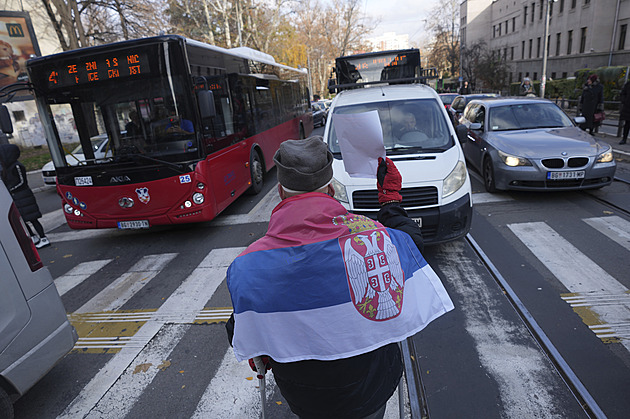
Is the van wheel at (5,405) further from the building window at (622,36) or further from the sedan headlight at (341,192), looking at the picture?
the building window at (622,36)

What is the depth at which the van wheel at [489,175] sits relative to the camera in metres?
8.20

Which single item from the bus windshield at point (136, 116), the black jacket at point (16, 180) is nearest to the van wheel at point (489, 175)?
the bus windshield at point (136, 116)

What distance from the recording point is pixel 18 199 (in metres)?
7.18

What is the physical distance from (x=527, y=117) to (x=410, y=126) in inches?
166

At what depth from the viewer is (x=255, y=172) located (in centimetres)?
1009

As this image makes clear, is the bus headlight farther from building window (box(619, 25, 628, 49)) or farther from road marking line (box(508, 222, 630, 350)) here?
building window (box(619, 25, 628, 49))

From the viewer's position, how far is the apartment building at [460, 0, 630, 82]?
32906mm

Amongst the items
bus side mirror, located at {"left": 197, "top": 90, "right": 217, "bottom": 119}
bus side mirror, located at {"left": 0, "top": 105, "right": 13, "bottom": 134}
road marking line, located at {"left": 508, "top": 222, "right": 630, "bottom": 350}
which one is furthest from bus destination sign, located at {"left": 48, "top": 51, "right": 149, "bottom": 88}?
road marking line, located at {"left": 508, "top": 222, "right": 630, "bottom": 350}

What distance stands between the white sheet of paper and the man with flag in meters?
0.93

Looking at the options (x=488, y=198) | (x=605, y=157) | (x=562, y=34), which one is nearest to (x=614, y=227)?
(x=605, y=157)

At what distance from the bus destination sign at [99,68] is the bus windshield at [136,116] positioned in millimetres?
152

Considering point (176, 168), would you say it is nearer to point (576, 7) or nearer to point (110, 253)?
point (110, 253)

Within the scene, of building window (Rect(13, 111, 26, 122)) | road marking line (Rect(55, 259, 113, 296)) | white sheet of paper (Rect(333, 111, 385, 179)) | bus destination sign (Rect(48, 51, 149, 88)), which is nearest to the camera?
white sheet of paper (Rect(333, 111, 385, 179))

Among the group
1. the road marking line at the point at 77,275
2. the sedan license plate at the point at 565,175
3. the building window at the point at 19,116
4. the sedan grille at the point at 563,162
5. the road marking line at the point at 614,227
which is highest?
the building window at the point at 19,116
